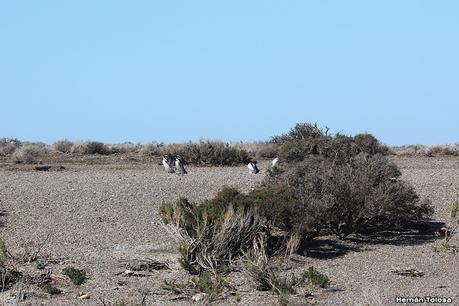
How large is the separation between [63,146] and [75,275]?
81.3 ft

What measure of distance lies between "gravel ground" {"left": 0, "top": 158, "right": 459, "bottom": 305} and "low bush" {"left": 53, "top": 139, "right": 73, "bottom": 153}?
11.6m

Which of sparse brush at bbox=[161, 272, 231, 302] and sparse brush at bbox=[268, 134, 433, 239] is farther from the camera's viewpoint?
sparse brush at bbox=[268, 134, 433, 239]

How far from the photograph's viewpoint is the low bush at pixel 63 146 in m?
35.4

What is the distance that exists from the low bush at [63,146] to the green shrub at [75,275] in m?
23.7

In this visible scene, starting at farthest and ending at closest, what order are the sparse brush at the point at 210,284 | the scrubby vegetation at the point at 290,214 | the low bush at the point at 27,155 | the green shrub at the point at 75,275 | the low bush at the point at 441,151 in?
the low bush at the point at 441,151 < the low bush at the point at 27,155 < the scrubby vegetation at the point at 290,214 < the green shrub at the point at 75,275 < the sparse brush at the point at 210,284

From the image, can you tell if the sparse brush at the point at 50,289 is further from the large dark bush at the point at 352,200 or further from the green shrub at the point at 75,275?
the large dark bush at the point at 352,200

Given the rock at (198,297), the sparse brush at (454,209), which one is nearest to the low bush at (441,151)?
the sparse brush at (454,209)

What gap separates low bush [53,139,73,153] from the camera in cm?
3544

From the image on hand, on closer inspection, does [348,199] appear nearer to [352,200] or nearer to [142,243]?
[352,200]

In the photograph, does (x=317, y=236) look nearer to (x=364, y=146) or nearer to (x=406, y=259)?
(x=406, y=259)

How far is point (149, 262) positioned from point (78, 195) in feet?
21.6

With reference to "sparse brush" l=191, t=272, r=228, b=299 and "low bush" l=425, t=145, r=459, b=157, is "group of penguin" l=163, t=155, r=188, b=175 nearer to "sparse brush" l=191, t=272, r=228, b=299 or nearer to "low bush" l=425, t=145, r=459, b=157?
"sparse brush" l=191, t=272, r=228, b=299

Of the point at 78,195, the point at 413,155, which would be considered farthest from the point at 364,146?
the point at 413,155

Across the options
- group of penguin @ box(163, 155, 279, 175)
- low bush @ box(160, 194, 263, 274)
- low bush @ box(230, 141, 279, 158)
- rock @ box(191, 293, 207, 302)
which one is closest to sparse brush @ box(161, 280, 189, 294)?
rock @ box(191, 293, 207, 302)
